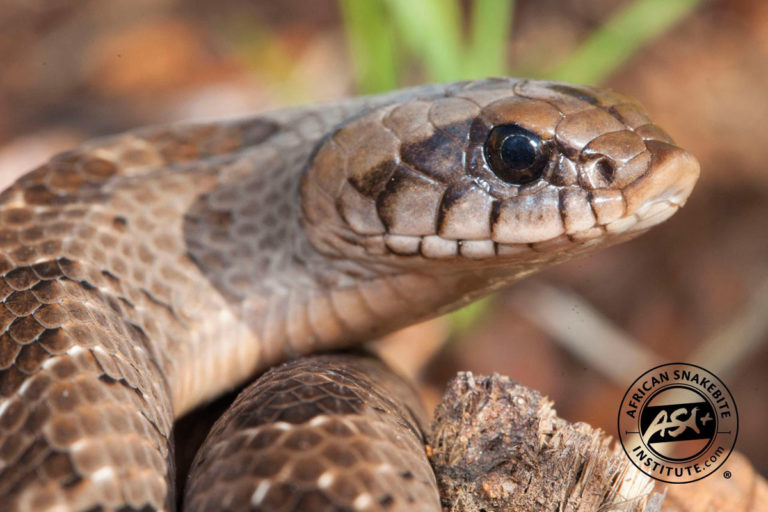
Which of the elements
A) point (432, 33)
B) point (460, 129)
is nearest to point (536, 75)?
point (432, 33)

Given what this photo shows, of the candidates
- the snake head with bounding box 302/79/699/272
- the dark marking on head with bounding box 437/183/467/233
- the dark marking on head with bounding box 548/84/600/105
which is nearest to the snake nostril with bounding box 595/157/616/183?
the snake head with bounding box 302/79/699/272

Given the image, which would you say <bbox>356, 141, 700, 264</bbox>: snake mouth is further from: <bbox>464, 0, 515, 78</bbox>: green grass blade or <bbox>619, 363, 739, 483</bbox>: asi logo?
<bbox>464, 0, 515, 78</bbox>: green grass blade

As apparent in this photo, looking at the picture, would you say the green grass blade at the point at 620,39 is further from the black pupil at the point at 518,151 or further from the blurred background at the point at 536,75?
the black pupil at the point at 518,151

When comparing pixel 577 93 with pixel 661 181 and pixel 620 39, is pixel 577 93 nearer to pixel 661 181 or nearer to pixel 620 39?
pixel 661 181

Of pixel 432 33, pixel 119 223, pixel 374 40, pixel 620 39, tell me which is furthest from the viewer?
pixel 620 39

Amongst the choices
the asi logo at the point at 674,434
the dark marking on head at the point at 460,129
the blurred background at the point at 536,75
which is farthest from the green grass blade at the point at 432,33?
the asi logo at the point at 674,434

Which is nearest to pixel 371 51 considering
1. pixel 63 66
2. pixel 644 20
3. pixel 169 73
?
pixel 644 20

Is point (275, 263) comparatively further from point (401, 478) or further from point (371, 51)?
point (371, 51)
